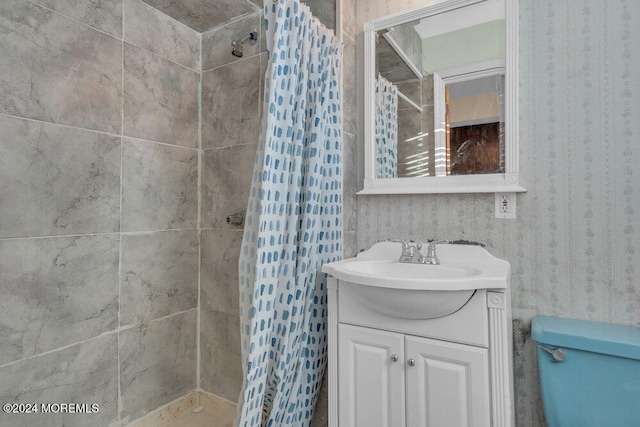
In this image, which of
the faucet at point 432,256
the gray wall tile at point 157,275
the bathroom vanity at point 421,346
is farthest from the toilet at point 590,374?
the gray wall tile at point 157,275

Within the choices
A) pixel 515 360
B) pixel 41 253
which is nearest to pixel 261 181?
pixel 41 253

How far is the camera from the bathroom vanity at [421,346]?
43.0 inches

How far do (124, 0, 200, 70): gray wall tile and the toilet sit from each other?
2.08m

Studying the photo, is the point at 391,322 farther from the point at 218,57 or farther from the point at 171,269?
the point at 218,57

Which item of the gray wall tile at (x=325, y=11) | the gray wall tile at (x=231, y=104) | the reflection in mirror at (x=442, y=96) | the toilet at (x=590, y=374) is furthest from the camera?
the gray wall tile at (x=231, y=104)

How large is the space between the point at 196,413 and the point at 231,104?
1.70 m

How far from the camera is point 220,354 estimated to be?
1908 mm

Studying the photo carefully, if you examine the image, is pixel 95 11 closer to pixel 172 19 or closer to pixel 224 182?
pixel 172 19

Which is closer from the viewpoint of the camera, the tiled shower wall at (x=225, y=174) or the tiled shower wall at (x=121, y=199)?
the tiled shower wall at (x=121, y=199)

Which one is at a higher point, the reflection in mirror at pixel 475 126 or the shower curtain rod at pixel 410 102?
the shower curtain rod at pixel 410 102

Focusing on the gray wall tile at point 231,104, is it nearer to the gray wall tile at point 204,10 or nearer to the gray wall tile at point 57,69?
the gray wall tile at point 204,10

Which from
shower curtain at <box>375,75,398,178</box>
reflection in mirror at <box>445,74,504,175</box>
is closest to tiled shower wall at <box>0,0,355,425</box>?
shower curtain at <box>375,75,398,178</box>

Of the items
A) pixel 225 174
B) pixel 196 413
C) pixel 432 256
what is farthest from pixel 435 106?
pixel 196 413

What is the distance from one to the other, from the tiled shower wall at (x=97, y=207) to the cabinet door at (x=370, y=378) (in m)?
1.01
